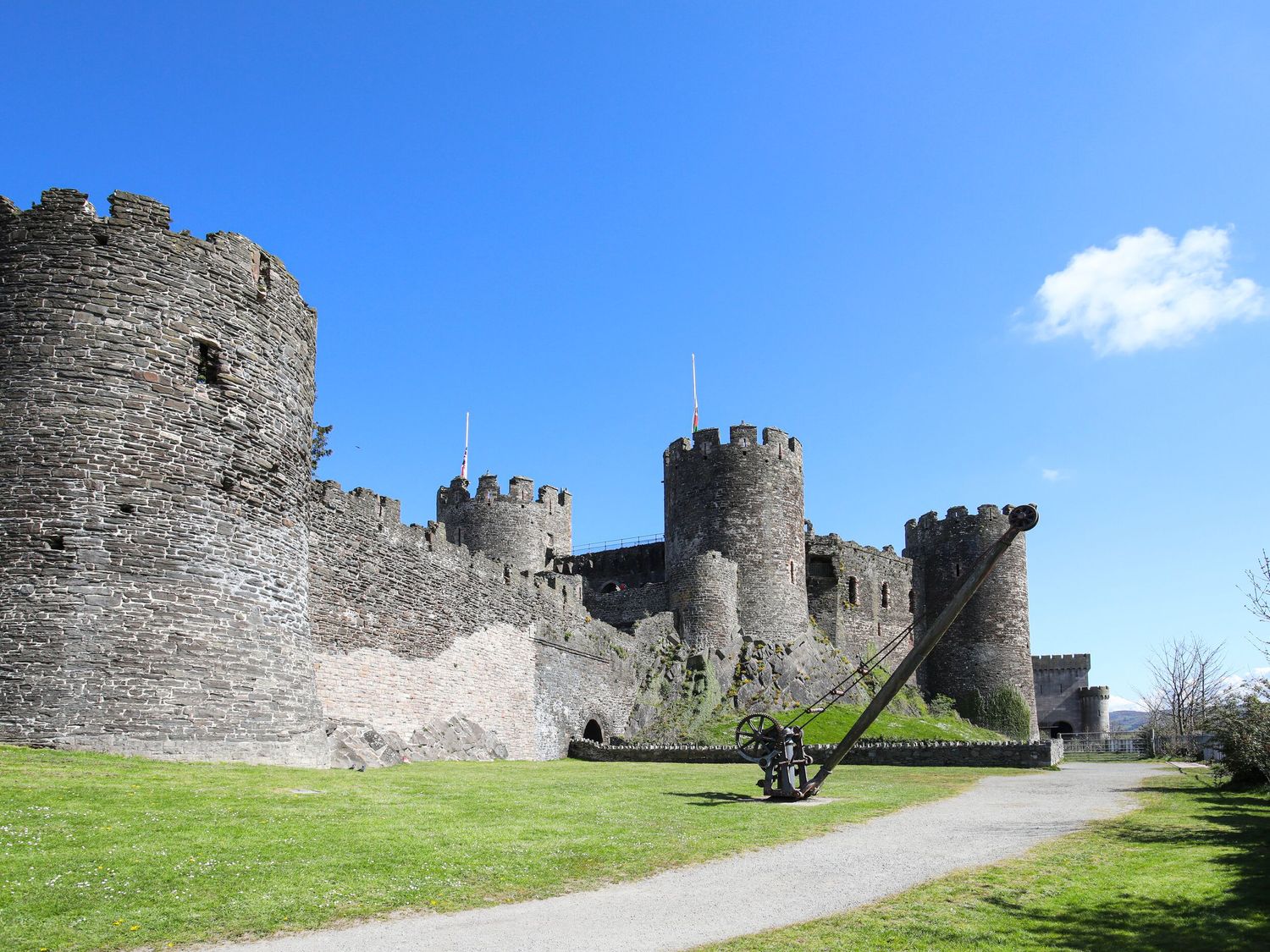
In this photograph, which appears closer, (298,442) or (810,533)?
(298,442)

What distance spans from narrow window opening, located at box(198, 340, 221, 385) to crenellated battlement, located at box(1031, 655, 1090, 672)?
63.2 meters

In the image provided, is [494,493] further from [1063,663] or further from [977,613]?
[1063,663]

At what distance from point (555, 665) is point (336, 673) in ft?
39.6

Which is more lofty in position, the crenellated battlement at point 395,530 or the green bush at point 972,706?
the crenellated battlement at point 395,530

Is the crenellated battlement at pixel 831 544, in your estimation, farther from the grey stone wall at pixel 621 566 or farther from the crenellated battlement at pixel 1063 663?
the crenellated battlement at pixel 1063 663

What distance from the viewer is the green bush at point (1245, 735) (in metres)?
19.5

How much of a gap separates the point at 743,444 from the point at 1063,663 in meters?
36.9

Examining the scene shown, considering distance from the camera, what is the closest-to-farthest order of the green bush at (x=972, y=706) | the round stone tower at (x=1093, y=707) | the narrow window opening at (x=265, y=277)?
1. the narrow window opening at (x=265, y=277)
2. the green bush at (x=972, y=706)
3. the round stone tower at (x=1093, y=707)

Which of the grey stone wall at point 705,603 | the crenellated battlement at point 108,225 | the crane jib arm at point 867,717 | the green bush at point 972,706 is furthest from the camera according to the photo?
the green bush at point 972,706

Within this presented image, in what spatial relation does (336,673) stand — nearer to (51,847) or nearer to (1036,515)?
(51,847)

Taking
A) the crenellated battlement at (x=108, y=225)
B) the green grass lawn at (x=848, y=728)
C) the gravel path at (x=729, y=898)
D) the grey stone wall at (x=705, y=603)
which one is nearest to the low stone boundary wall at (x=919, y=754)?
the green grass lawn at (x=848, y=728)

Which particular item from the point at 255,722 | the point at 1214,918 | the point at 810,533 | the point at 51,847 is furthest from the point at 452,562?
the point at 810,533

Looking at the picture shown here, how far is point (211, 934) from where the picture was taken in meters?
8.13

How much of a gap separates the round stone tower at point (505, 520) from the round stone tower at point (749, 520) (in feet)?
30.8
